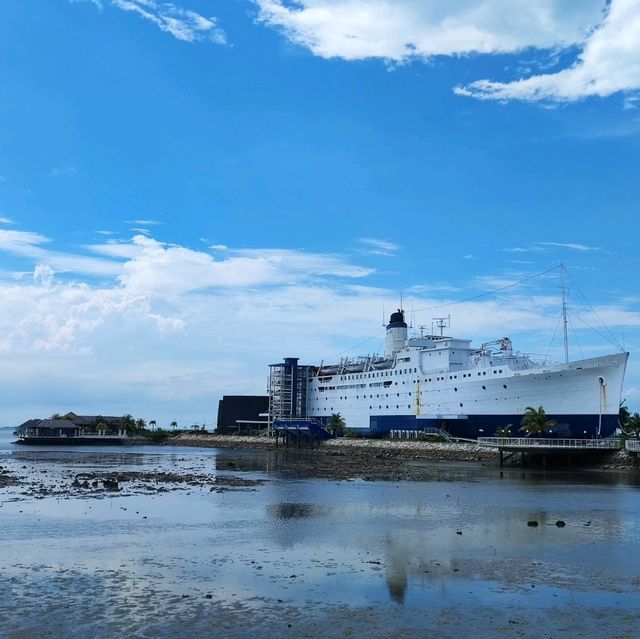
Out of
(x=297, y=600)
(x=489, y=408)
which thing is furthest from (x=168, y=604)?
Result: (x=489, y=408)

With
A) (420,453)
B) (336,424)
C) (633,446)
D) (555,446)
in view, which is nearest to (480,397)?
(420,453)

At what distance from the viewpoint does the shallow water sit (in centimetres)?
1320

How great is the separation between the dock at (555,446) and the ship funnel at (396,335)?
34767 millimetres

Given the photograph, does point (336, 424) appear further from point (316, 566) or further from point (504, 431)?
point (316, 566)

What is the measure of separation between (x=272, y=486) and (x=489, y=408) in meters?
36.2

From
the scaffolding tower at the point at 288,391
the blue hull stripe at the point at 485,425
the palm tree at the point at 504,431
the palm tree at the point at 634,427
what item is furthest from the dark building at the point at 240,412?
the palm tree at the point at 634,427

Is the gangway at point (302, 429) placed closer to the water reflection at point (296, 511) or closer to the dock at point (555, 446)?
the dock at point (555, 446)

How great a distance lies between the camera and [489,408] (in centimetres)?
7069

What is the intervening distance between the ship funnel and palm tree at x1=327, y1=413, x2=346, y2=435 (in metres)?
10.5

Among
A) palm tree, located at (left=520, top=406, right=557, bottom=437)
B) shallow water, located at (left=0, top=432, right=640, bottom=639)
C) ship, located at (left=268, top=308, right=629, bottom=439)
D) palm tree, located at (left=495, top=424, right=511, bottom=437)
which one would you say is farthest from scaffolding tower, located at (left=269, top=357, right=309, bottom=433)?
shallow water, located at (left=0, top=432, right=640, bottom=639)

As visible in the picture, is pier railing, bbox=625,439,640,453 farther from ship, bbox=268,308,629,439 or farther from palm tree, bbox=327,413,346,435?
palm tree, bbox=327,413,346,435

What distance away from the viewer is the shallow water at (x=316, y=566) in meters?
13.2

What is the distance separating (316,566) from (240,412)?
348ft

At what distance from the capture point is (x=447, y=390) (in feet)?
252
